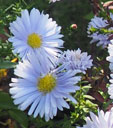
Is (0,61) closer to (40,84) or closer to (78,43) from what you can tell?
(40,84)

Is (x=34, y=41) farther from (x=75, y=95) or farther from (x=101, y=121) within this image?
(x=101, y=121)

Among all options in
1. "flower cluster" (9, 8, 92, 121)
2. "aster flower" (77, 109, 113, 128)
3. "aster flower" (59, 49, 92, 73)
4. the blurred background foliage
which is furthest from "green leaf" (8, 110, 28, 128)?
"aster flower" (77, 109, 113, 128)

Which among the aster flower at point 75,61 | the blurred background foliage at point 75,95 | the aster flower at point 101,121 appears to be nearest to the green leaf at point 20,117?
the blurred background foliage at point 75,95

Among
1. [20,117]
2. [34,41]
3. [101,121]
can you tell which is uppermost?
[34,41]

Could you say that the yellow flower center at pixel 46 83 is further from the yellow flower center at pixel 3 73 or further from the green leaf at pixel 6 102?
the yellow flower center at pixel 3 73

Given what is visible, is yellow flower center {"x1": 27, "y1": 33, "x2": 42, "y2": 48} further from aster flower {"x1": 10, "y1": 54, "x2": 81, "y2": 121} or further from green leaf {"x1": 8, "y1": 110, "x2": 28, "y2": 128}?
green leaf {"x1": 8, "y1": 110, "x2": 28, "y2": 128}

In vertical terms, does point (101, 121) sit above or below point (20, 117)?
below

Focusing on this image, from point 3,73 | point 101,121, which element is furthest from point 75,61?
point 3,73
